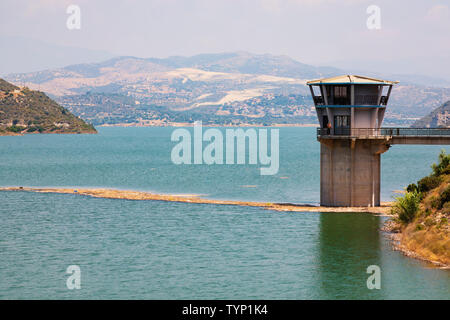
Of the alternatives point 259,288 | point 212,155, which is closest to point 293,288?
point 259,288

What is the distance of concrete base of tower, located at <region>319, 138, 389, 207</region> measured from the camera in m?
72.6

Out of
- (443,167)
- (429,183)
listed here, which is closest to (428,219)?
(429,183)

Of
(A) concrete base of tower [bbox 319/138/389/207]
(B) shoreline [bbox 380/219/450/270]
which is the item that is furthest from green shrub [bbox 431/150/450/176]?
(B) shoreline [bbox 380/219/450/270]

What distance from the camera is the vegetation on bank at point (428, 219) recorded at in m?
51.8

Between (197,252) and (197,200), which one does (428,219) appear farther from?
(197,200)

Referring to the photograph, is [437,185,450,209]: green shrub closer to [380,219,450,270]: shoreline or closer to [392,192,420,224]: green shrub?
[392,192,420,224]: green shrub

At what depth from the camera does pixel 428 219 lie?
56656mm

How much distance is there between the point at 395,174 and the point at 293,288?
83967 millimetres

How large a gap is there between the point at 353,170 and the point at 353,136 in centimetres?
353

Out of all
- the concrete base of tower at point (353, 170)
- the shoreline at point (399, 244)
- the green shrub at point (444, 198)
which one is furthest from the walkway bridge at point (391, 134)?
the green shrub at point (444, 198)

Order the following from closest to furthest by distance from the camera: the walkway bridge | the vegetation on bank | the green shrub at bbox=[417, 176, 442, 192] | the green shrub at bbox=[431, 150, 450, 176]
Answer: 1. the vegetation on bank
2. the green shrub at bbox=[417, 176, 442, 192]
3. the green shrub at bbox=[431, 150, 450, 176]
4. the walkway bridge

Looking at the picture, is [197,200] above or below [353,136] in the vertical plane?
below

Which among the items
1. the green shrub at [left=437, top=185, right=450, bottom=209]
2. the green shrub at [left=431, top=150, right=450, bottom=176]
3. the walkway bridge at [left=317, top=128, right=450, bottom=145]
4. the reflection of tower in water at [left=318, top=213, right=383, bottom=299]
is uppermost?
the walkway bridge at [left=317, top=128, right=450, bottom=145]

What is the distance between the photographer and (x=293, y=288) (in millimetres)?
45625
